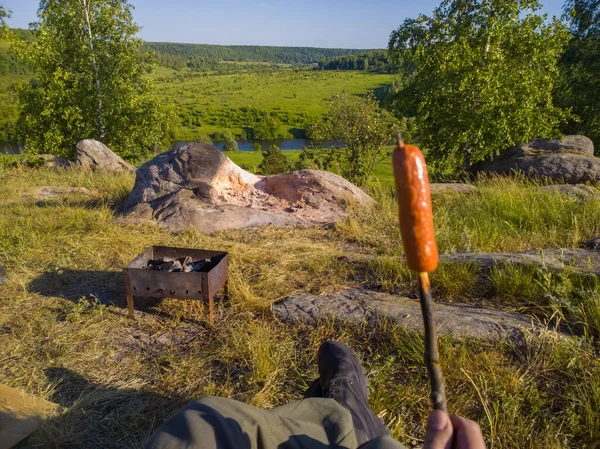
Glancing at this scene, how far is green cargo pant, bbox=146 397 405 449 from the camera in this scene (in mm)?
1554

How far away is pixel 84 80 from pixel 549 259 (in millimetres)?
18688

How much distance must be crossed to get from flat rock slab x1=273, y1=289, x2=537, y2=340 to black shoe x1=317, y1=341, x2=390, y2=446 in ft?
2.13

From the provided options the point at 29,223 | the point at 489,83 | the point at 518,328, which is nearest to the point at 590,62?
the point at 489,83

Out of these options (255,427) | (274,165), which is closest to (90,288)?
(255,427)

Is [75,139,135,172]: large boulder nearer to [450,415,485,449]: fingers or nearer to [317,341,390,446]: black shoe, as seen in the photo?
[317,341,390,446]: black shoe

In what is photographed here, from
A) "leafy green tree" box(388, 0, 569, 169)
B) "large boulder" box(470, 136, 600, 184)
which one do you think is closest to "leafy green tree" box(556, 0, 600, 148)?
"leafy green tree" box(388, 0, 569, 169)

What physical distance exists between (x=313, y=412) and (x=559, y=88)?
70.0 ft

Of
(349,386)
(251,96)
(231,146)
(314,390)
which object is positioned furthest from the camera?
(251,96)

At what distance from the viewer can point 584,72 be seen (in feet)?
60.1

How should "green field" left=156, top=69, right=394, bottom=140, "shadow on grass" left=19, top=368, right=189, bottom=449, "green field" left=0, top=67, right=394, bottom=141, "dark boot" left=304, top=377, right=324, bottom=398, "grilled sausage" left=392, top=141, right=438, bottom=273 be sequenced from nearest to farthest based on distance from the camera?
"grilled sausage" left=392, top=141, right=438, bottom=273 < "shadow on grass" left=19, top=368, right=189, bottom=449 < "dark boot" left=304, top=377, right=324, bottom=398 < "green field" left=0, top=67, right=394, bottom=141 < "green field" left=156, top=69, right=394, bottom=140

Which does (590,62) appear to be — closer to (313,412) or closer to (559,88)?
(559,88)

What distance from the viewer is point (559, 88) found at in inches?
733

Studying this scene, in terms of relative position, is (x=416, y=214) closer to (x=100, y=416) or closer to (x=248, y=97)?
(x=100, y=416)

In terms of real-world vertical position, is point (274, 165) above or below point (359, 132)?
below
